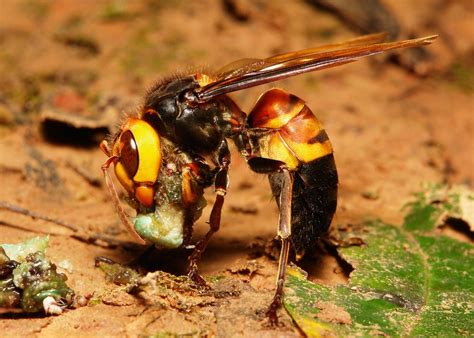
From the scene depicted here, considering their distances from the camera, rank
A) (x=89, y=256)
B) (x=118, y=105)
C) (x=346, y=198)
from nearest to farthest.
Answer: (x=89, y=256)
(x=346, y=198)
(x=118, y=105)

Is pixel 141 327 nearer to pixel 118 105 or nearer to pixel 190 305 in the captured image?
pixel 190 305

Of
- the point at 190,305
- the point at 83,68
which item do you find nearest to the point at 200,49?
the point at 83,68

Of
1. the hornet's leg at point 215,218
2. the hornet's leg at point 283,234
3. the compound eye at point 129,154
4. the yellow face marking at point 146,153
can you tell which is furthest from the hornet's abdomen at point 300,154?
the compound eye at point 129,154

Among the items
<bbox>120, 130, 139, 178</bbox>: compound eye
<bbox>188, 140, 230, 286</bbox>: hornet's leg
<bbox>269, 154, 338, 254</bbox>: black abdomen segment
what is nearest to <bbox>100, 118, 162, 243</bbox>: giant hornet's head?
<bbox>120, 130, 139, 178</bbox>: compound eye

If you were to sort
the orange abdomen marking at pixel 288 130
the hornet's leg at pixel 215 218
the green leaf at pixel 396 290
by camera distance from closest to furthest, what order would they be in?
the green leaf at pixel 396 290
the hornet's leg at pixel 215 218
the orange abdomen marking at pixel 288 130

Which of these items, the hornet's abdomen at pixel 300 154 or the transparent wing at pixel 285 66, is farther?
the hornet's abdomen at pixel 300 154

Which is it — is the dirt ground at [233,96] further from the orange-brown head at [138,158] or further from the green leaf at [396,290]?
the orange-brown head at [138,158]
